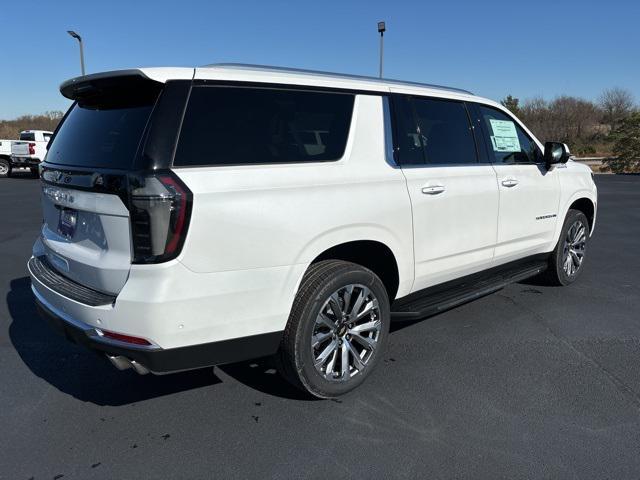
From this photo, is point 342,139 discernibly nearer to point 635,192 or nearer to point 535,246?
point 535,246

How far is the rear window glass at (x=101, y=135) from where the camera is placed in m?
2.58

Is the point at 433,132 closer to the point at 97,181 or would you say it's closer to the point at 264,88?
the point at 264,88

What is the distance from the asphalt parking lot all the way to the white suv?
1.19 feet

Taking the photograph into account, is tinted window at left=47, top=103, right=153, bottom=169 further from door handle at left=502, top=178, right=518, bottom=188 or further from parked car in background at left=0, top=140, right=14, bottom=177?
parked car in background at left=0, top=140, right=14, bottom=177

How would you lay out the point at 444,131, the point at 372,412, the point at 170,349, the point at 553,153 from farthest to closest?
the point at 553,153
the point at 444,131
the point at 372,412
the point at 170,349

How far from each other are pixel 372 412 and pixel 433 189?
61.6 inches

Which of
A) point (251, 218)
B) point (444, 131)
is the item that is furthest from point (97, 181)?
point (444, 131)

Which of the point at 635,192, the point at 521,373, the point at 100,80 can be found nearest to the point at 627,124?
the point at 635,192

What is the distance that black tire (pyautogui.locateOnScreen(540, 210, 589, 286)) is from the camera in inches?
207

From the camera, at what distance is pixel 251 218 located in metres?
2.60

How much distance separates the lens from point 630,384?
11.0ft

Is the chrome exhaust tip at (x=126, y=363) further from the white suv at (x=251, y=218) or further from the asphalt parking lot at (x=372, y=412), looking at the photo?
the asphalt parking lot at (x=372, y=412)

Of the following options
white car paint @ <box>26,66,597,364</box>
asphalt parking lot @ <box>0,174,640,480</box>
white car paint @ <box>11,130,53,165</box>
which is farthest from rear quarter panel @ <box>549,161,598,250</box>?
white car paint @ <box>11,130,53,165</box>

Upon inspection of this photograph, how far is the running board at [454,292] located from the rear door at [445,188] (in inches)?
3.3
